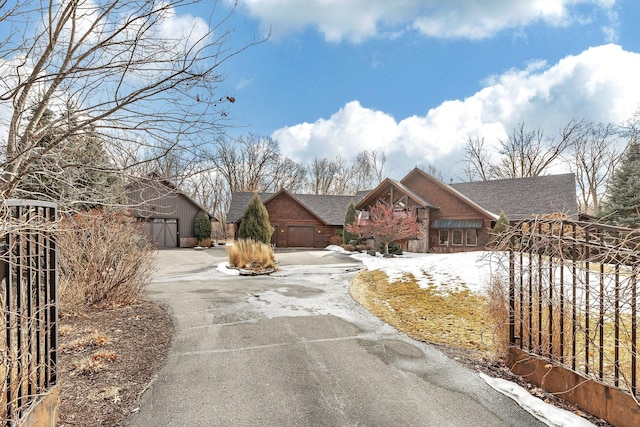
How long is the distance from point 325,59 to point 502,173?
32.8 meters

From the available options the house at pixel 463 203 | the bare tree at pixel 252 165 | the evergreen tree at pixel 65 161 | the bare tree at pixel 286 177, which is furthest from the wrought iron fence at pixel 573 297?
the bare tree at pixel 286 177

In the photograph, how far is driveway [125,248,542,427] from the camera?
326 cm

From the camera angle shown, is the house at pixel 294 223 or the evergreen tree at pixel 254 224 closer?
the evergreen tree at pixel 254 224

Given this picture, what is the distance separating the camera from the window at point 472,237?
22.5 m

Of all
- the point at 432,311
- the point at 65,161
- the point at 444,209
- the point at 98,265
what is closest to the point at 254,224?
the point at 444,209

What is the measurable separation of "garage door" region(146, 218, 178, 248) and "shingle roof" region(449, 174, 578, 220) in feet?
80.6

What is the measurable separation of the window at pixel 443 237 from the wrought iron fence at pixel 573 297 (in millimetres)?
19642

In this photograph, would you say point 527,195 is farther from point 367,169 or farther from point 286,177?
point 286,177

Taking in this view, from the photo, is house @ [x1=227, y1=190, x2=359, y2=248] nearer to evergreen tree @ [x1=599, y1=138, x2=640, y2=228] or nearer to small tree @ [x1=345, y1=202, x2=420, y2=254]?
small tree @ [x1=345, y1=202, x2=420, y2=254]

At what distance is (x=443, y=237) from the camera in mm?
23891

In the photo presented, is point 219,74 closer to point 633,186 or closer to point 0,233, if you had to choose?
point 0,233

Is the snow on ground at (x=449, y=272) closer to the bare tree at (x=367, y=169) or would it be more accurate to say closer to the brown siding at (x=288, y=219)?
the brown siding at (x=288, y=219)

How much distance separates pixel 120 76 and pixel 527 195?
26.6 metres

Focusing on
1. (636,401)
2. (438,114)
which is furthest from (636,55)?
(636,401)
